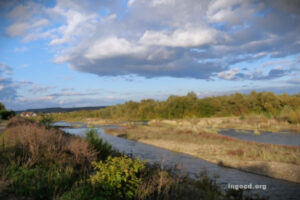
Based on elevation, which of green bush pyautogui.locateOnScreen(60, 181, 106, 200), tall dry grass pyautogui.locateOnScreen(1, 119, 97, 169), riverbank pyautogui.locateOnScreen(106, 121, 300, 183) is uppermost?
tall dry grass pyautogui.locateOnScreen(1, 119, 97, 169)

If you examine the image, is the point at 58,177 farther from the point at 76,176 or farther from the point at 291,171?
the point at 291,171

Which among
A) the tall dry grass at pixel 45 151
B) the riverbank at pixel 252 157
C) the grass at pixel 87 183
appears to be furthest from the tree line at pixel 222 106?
the grass at pixel 87 183

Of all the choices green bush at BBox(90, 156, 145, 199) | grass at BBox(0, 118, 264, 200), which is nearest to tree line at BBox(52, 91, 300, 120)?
grass at BBox(0, 118, 264, 200)

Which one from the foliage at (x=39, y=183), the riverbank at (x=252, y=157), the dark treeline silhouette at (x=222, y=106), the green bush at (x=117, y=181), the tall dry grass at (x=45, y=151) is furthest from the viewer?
the dark treeline silhouette at (x=222, y=106)

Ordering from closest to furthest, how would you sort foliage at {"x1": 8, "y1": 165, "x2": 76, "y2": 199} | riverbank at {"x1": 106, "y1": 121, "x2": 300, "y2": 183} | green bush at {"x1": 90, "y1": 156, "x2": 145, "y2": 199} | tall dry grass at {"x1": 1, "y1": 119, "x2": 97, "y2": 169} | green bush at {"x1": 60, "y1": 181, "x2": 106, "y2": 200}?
green bush at {"x1": 60, "y1": 181, "x2": 106, "y2": 200} < foliage at {"x1": 8, "y1": 165, "x2": 76, "y2": 199} < green bush at {"x1": 90, "y1": 156, "x2": 145, "y2": 199} < tall dry grass at {"x1": 1, "y1": 119, "x2": 97, "y2": 169} < riverbank at {"x1": 106, "y1": 121, "x2": 300, "y2": 183}

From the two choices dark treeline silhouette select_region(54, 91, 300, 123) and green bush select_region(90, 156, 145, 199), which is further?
dark treeline silhouette select_region(54, 91, 300, 123)

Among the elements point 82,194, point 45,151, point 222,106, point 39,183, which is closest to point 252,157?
point 45,151

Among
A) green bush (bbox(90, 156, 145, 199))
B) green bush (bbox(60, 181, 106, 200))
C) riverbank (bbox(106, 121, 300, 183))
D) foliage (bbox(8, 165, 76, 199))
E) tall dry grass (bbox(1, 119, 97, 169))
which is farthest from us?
riverbank (bbox(106, 121, 300, 183))

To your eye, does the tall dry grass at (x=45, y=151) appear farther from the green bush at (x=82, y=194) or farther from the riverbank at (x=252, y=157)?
the riverbank at (x=252, y=157)

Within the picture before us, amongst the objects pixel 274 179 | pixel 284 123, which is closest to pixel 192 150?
pixel 274 179

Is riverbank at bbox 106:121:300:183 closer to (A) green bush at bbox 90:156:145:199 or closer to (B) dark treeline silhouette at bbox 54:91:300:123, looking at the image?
(A) green bush at bbox 90:156:145:199

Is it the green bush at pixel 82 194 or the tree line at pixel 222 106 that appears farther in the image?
the tree line at pixel 222 106

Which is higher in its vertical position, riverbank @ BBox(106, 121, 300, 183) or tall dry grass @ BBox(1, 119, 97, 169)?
tall dry grass @ BBox(1, 119, 97, 169)

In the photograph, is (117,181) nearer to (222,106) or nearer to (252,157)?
(252,157)
